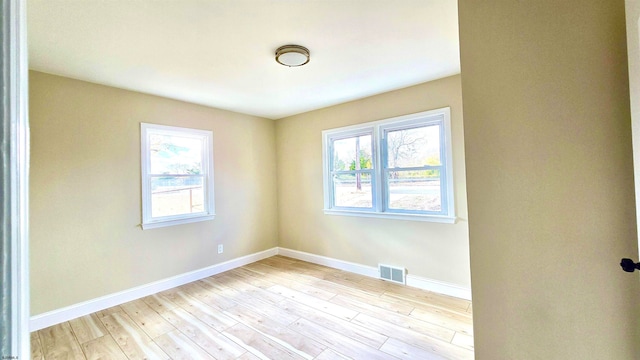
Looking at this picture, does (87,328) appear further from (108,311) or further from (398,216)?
(398,216)

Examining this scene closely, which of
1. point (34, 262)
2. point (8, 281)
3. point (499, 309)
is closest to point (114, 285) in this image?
point (34, 262)

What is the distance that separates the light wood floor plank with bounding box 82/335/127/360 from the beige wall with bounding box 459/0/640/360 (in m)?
2.59

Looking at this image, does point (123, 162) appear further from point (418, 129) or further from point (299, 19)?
point (418, 129)

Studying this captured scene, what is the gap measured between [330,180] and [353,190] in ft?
1.37

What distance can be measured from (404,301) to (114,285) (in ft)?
10.4

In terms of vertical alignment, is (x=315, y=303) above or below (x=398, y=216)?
below

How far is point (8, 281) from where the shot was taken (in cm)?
40

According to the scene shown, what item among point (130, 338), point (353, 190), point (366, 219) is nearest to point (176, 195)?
point (130, 338)

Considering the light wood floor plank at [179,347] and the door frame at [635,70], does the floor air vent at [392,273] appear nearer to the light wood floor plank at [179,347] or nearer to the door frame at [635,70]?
the light wood floor plank at [179,347]

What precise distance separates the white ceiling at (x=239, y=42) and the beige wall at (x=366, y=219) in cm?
30

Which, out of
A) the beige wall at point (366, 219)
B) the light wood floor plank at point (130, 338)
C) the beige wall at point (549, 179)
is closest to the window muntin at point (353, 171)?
the beige wall at point (366, 219)

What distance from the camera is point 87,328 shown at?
7.94ft

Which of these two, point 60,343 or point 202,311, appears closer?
point 60,343

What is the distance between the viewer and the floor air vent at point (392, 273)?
127 inches
